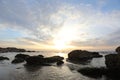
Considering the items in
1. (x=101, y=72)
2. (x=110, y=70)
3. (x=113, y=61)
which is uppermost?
(x=113, y=61)

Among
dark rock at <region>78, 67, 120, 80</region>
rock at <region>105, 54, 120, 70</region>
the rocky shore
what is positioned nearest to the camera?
dark rock at <region>78, 67, 120, 80</region>

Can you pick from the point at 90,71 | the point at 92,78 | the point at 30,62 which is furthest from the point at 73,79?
the point at 30,62

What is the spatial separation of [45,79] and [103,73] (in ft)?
52.5

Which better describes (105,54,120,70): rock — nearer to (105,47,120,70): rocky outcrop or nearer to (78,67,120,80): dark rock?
(105,47,120,70): rocky outcrop

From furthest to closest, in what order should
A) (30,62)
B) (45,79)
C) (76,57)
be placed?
(76,57) < (30,62) < (45,79)

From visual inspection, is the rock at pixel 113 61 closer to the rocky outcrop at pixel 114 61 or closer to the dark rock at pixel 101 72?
the rocky outcrop at pixel 114 61

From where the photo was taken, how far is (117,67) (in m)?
43.6

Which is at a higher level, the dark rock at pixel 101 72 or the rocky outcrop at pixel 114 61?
the rocky outcrop at pixel 114 61

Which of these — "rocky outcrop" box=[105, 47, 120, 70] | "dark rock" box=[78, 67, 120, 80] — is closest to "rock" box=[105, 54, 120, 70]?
"rocky outcrop" box=[105, 47, 120, 70]

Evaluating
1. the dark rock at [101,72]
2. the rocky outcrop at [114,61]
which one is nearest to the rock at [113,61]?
the rocky outcrop at [114,61]

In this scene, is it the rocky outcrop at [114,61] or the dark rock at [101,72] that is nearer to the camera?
the dark rock at [101,72]

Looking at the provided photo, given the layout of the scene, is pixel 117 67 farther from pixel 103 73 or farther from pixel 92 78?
pixel 92 78

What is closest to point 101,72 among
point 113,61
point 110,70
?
point 110,70

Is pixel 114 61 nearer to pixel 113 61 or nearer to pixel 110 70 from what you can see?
pixel 113 61
